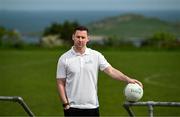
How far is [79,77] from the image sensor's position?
615cm

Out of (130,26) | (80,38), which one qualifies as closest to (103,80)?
(80,38)

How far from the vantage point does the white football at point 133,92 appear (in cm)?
596

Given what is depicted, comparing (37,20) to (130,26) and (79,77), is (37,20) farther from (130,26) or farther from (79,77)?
(79,77)

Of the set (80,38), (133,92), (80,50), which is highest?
(80,38)

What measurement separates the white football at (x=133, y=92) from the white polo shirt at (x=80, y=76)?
0.40 meters

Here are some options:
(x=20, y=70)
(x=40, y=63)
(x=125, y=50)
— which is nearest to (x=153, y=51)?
(x=125, y=50)

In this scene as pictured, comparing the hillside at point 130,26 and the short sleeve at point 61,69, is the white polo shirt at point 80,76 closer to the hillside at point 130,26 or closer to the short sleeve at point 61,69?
the short sleeve at point 61,69

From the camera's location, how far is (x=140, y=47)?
32.7 metres

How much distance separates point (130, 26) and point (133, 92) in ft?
158

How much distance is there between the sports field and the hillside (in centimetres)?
2052

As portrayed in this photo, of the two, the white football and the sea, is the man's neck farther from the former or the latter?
the sea

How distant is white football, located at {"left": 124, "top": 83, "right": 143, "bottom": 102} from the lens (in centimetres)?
596

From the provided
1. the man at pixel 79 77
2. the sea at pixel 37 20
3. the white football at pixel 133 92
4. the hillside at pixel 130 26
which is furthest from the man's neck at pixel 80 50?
the hillside at pixel 130 26

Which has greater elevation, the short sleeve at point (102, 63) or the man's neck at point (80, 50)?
the man's neck at point (80, 50)
